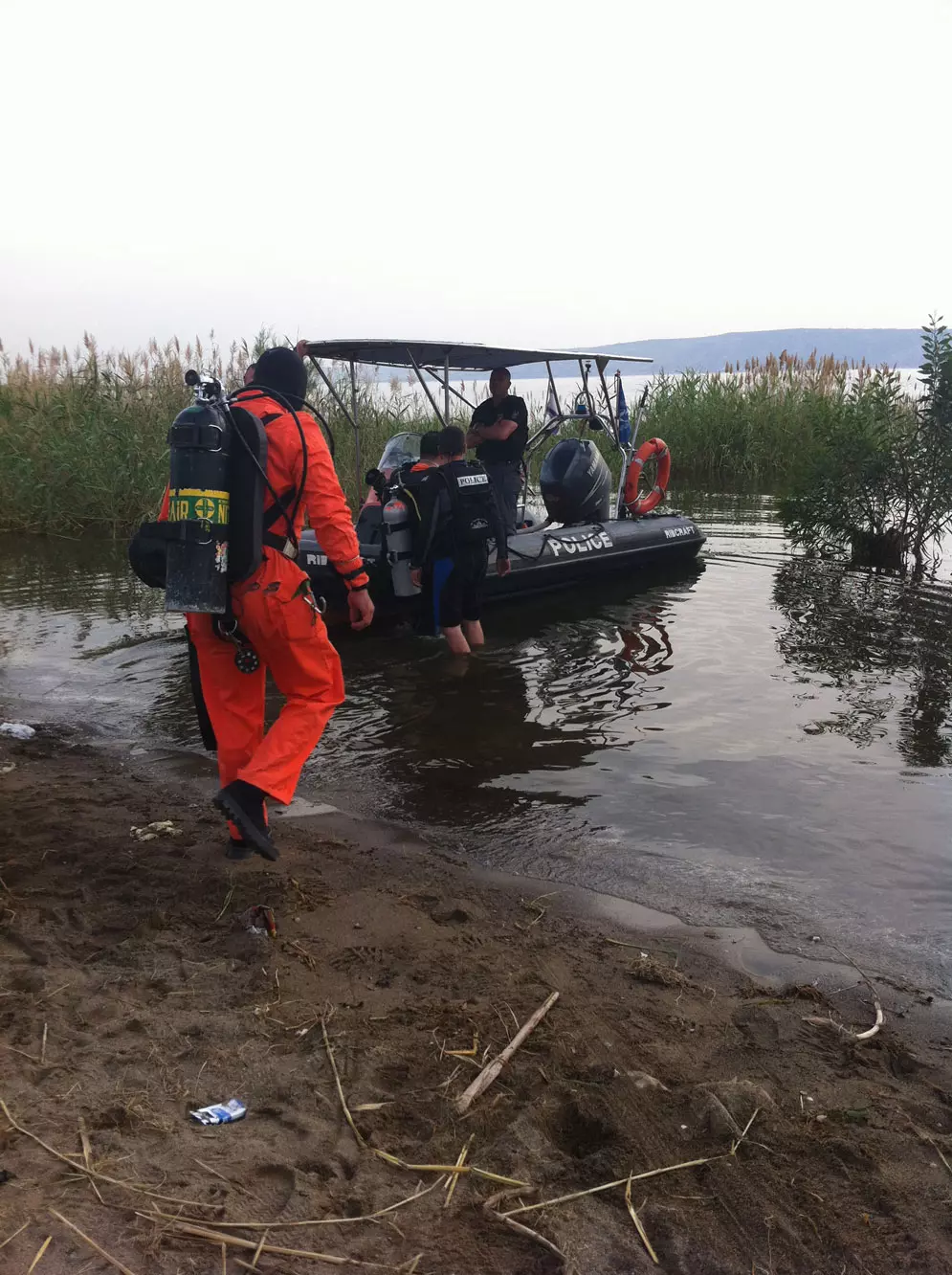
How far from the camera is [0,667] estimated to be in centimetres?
665

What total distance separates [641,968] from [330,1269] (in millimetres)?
1493

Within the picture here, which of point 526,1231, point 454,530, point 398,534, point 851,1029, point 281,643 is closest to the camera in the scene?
point 526,1231

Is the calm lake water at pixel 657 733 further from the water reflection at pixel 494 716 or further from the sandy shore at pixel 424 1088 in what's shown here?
the sandy shore at pixel 424 1088

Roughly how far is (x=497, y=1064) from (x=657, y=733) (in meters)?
3.33

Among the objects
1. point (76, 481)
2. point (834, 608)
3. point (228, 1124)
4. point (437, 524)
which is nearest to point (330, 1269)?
point (228, 1124)

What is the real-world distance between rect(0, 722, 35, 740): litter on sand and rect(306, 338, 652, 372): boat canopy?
3975 millimetres

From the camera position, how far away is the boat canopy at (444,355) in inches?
320

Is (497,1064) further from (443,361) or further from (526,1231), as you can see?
(443,361)

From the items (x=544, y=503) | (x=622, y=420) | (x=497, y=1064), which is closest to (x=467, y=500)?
(x=544, y=503)

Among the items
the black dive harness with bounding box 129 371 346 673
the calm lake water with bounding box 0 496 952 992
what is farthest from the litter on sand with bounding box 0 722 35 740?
the black dive harness with bounding box 129 371 346 673

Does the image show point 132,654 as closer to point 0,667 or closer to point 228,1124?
point 0,667

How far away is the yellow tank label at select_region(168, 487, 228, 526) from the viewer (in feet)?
11.3

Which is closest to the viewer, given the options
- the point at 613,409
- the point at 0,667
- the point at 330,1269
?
the point at 330,1269

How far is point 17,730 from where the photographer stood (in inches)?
211
